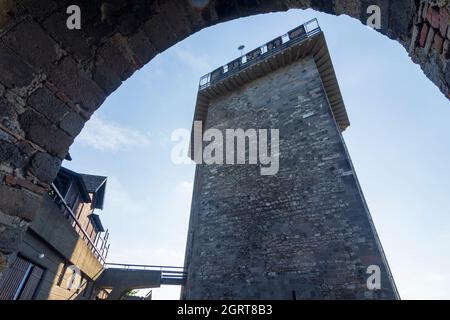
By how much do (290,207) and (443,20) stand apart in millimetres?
7661

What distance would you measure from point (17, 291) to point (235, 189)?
7.30 metres

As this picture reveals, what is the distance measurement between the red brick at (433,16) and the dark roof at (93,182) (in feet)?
53.1

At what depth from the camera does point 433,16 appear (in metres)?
1.17

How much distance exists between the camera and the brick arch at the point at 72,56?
4.46 feet

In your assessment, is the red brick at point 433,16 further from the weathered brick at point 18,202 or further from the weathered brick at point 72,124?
the weathered brick at point 18,202

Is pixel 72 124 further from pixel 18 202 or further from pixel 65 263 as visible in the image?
pixel 65 263

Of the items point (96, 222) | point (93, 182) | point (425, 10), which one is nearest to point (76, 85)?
point (425, 10)

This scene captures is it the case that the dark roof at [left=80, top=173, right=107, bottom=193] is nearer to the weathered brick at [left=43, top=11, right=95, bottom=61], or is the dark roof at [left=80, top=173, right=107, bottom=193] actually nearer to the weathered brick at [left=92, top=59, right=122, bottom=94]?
the weathered brick at [left=92, top=59, right=122, bottom=94]

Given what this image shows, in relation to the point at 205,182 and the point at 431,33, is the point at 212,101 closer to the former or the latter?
the point at 205,182

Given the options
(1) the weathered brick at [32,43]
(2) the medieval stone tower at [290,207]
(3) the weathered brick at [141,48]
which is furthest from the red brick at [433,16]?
(2) the medieval stone tower at [290,207]

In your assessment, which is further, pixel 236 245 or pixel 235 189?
pixel 235 189
